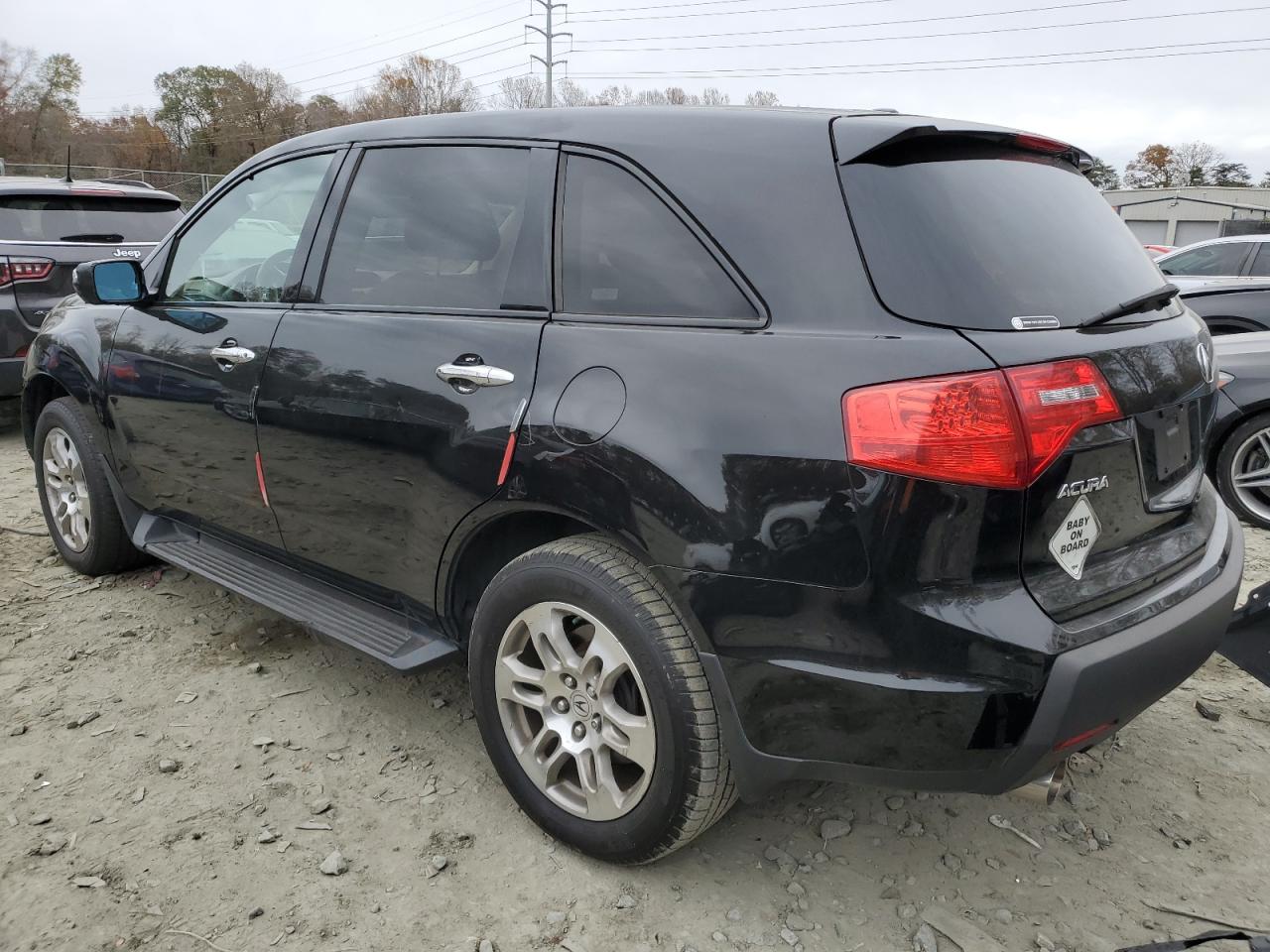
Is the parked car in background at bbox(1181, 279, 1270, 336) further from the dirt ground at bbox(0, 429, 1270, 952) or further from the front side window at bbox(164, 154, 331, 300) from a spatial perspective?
the front side window at bbox(164, 154, 331, 300)

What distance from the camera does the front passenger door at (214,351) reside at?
2977mm

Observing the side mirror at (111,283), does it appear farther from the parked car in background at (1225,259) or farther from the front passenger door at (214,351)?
the parked car in background at (1225,259)

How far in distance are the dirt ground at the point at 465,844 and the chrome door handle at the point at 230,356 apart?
3.64 ft

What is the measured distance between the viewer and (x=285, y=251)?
301cm

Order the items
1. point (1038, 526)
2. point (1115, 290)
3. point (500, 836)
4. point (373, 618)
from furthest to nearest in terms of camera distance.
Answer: point (373, 618)
point (500, 836)
point (1115, 290)
point (1038, 526)

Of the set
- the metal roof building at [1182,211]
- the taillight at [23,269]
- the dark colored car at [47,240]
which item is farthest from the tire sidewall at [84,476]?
the metal roof building at [1182,211]

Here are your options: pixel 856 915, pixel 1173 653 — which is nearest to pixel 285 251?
pixel 856 915

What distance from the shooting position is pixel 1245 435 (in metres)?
4.96

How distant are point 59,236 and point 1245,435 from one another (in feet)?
25.2

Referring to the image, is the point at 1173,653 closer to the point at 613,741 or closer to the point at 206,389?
the point at 613,741

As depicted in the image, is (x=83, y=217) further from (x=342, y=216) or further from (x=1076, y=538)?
(x=1076, y=538)

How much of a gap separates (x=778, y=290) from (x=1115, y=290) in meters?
0.83

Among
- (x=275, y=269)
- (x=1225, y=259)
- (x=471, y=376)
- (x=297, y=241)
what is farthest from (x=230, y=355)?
(x=1225, y=259)

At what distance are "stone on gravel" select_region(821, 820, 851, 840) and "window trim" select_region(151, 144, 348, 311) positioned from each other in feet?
7.25
